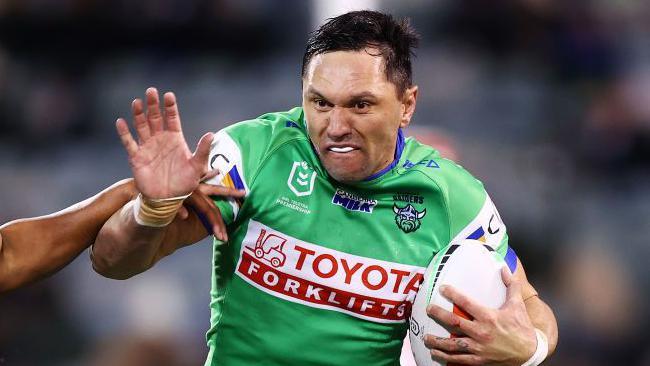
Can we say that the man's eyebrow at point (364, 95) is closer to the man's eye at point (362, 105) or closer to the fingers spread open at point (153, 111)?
the man's eye at point (362, 105)

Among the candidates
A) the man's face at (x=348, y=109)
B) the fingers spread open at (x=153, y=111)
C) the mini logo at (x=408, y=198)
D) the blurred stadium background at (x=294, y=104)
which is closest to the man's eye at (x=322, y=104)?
the man's face at (x=348, y=109)

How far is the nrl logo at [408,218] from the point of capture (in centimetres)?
376

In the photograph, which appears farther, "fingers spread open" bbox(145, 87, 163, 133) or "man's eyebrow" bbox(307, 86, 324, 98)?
"man's eyebrow" bbox(307, 86, 324, 98)

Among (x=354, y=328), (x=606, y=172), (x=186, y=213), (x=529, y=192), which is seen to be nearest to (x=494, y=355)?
(x=354, y=328)

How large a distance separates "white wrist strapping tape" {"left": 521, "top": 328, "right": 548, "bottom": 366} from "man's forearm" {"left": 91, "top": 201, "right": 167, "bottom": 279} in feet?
4.48

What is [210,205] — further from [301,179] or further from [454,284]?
[454,284]

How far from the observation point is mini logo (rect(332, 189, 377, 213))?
3766mm

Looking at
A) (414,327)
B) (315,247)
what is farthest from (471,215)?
(315,247)

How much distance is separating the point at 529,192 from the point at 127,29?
3475 millimetres

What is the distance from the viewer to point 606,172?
7.88 metres

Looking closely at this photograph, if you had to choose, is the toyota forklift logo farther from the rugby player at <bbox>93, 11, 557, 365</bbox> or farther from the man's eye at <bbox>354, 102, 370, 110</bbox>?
the man's eye at <bbox>354, 102, 370, 110</bbox>

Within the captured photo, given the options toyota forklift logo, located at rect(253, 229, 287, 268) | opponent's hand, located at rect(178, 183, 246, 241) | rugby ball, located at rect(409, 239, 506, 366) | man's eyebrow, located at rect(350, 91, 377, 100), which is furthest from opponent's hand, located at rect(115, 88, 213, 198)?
rugby ball, located at rect(409, 239, 506, 366)

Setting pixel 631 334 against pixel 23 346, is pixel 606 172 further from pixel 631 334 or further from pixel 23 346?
pixel 23 346

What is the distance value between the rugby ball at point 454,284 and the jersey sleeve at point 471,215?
11 cm
